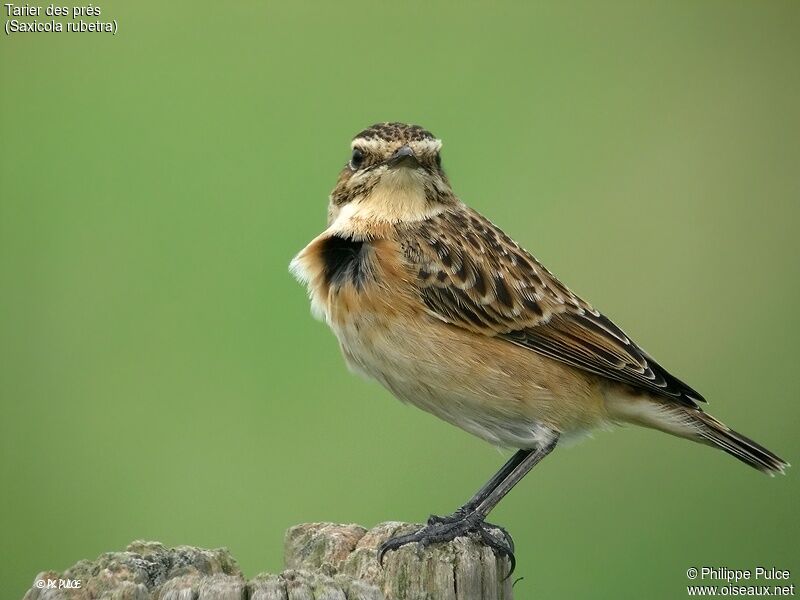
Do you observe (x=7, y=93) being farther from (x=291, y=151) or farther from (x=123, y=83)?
(x=291, y=151)

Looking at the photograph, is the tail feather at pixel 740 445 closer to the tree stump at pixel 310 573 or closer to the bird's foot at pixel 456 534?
the bird's foot at pixel 456 534

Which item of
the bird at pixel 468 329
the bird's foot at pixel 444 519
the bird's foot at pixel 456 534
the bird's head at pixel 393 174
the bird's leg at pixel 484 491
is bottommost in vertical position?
the bird's foot at pixel 456 534

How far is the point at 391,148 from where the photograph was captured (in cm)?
730

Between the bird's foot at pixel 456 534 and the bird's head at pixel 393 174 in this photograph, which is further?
the bird's head at pixel 393 174

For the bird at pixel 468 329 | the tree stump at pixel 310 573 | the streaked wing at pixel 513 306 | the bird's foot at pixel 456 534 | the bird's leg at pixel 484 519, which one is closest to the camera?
the tree stump at pixel 310 573

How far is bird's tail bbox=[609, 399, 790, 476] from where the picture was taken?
739cm

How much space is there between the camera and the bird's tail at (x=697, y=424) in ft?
24.3

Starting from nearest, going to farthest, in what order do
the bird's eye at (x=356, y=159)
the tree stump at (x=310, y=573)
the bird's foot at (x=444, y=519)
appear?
the tree stump at (x=310, y=573) → the bird's foot at (x=444, y=519) → the bird's eye at (x=356, y=159)

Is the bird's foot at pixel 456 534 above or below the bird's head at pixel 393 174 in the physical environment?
below

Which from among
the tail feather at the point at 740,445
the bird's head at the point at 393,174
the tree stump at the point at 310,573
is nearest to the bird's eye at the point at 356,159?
the bird's head at the point at 393,174

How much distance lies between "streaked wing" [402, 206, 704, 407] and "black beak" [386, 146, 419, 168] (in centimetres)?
34

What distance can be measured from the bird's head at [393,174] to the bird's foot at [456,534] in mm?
1699

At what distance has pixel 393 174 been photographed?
290 inches

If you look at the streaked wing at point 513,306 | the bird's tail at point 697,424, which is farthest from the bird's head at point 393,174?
the bird's tail at point 697,424
